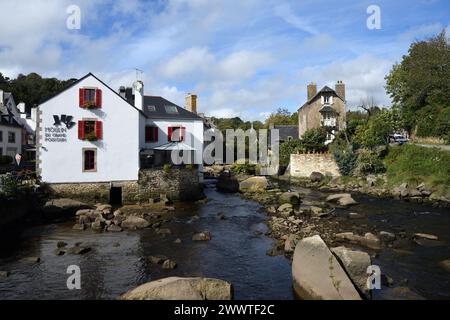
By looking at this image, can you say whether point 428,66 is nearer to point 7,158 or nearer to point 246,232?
point 246,232

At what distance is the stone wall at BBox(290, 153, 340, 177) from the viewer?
45.7 m

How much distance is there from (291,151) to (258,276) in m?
38.7

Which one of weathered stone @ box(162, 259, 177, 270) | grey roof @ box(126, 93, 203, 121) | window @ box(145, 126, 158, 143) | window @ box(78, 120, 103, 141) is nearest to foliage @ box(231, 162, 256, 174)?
grey roof @ box(126, 93, 203, 121)

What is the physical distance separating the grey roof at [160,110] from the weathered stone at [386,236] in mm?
21080

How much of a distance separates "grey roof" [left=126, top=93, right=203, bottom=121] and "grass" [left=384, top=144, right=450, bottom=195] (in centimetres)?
2076

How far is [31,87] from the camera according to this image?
84000mm

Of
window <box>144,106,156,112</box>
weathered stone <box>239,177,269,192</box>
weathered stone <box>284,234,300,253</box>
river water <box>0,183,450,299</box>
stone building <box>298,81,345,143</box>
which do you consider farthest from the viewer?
stone building <box>298,81,345,143</box>

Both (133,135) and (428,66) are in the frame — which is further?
(428,66)

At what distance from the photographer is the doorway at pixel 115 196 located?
97.7 ft

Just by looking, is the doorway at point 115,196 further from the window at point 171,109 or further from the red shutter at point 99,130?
the window at point 171,109

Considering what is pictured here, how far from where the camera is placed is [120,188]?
1179 inches

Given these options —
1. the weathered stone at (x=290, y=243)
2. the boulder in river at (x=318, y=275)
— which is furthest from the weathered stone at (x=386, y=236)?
the boulder in river at (x=318, y=275)

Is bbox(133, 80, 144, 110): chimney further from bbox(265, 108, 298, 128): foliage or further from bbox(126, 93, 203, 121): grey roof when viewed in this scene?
bbox(265, 108, 298, 128): foliage
